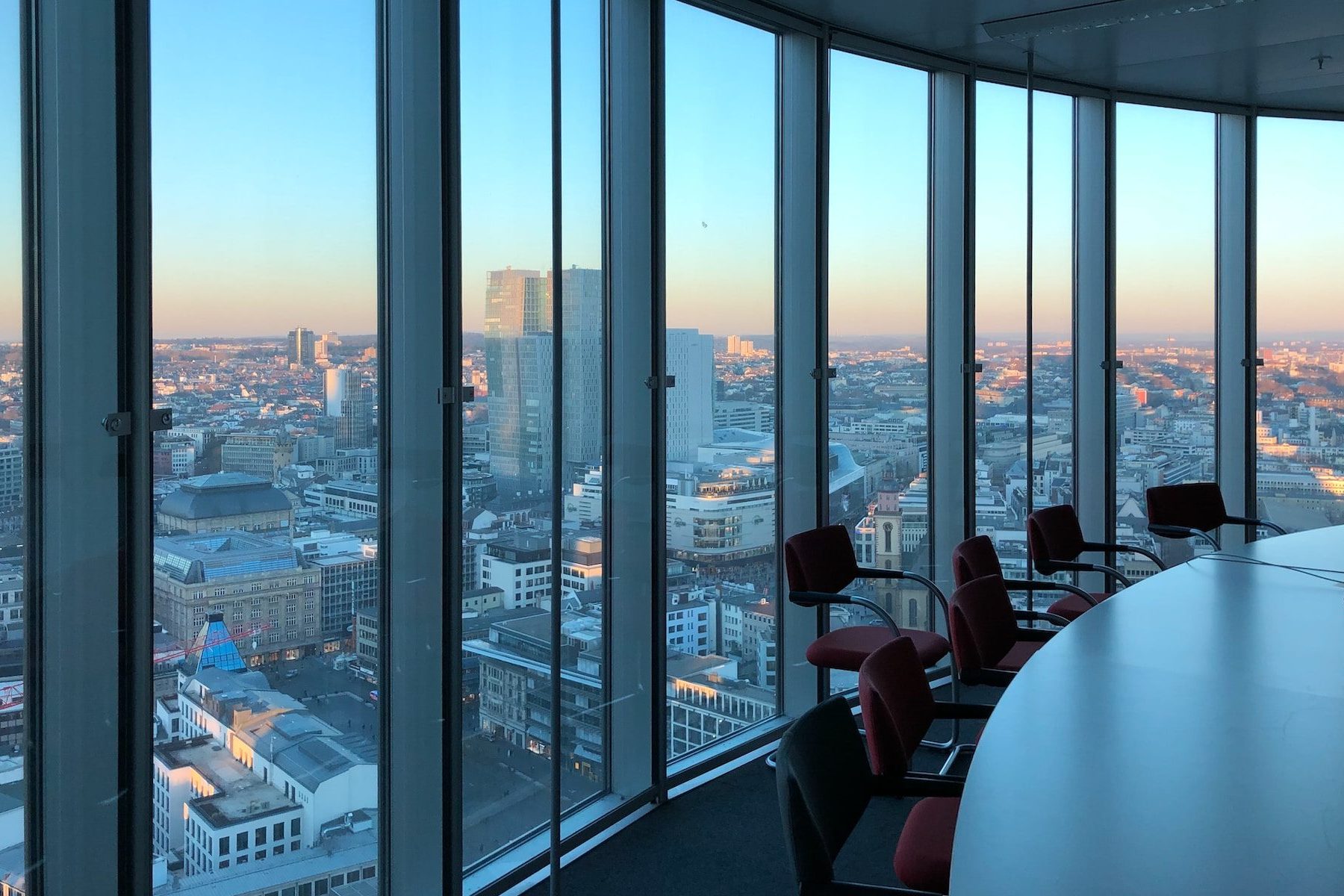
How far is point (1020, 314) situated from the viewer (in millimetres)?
5559

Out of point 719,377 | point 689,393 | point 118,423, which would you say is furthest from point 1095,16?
point 118,423

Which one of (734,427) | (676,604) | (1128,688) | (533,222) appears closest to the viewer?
(1128,688)

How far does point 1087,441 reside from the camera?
601 centimetres

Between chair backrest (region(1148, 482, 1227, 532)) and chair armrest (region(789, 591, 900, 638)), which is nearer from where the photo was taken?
chair armrest (region(789, 591, 900, 638))

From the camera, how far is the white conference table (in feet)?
4.71

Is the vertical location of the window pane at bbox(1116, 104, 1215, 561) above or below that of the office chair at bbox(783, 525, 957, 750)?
above

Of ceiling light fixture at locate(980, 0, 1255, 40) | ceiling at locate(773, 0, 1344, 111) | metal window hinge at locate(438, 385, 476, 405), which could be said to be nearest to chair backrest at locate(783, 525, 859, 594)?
metal window hinge at locate(438, 385, 476, 405)

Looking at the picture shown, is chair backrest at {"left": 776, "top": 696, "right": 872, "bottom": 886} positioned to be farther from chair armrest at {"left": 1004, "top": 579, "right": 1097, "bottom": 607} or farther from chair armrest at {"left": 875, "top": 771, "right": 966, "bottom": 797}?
chair armrest at {"left": 1004, "top": 579, "right": 1097, "bottom": 607}

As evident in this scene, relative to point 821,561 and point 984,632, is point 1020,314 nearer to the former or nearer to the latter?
point 821,561

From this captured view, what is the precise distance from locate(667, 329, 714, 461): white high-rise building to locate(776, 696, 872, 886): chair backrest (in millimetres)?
2006

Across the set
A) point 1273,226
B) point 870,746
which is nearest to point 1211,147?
point 1273,226

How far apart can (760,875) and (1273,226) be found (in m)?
5.23

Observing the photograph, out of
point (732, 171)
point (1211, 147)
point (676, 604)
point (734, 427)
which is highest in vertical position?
point (1211, 147)

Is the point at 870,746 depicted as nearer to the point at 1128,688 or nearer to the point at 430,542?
the point at 1128,688
